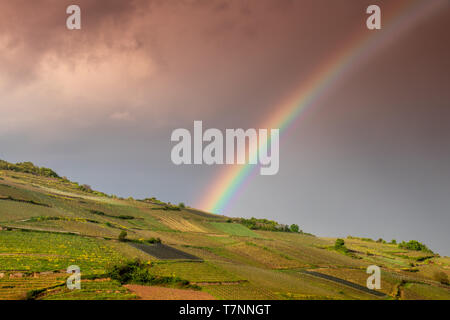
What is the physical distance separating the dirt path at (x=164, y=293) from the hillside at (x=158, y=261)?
0.17 m

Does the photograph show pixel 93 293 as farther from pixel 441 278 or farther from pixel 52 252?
pixel 441 278

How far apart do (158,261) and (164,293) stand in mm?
23970

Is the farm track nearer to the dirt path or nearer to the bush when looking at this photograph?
the dirt path

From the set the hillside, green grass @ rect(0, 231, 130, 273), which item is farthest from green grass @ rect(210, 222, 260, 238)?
green grass @ rect(0, 231, 130, 273)

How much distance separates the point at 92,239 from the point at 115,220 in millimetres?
44598

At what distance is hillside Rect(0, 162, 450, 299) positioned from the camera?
162ft

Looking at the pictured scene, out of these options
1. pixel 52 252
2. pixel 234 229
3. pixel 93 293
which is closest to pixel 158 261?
pixel 52 252

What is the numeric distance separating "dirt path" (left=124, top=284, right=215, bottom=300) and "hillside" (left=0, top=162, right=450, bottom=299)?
A: 173mm

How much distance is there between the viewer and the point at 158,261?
71562 millimetres

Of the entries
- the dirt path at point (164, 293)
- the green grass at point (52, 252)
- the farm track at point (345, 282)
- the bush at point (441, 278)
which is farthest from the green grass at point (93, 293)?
the bush at point (441, 278)

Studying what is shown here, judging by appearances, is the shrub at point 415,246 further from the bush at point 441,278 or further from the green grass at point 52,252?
the green grass at point 52,252

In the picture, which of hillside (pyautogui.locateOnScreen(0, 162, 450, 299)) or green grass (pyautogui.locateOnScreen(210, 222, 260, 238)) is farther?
green grass (pyautogui.locateOnScreen(210, 222, 260, 238))
